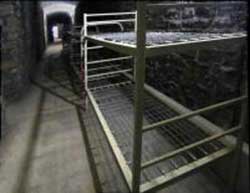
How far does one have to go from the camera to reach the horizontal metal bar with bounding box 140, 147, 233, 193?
1.11 metres

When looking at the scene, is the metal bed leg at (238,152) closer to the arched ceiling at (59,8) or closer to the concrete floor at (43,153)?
the concrete floor at (43,153)

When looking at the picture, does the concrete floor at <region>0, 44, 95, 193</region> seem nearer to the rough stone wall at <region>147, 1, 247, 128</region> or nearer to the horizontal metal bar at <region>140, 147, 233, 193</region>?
the horizontal metal bar at <region>140, 147, 233, 193</region>

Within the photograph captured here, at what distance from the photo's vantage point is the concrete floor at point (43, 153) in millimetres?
1417

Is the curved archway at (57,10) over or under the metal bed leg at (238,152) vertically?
over

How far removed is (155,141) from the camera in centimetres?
178

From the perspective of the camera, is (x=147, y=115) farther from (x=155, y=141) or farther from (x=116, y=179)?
(x=116, y=179)

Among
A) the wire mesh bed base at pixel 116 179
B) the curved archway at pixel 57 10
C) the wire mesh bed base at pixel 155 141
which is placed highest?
the curved archway at pixel 57 10

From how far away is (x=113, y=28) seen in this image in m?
2.84

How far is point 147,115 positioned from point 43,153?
0.87 meters

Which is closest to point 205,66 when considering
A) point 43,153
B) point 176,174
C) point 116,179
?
point 176,174

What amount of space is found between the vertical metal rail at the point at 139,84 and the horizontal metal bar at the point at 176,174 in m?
0.06

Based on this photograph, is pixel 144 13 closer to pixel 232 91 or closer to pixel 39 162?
pixel 232 91

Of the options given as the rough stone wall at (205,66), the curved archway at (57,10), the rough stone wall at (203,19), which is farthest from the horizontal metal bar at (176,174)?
the curved archway at (57,10)

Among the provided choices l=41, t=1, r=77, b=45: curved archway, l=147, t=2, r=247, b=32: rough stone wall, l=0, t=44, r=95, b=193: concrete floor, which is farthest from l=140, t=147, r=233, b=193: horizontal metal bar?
l=41, t=1, r=77, b=45: curved archway
